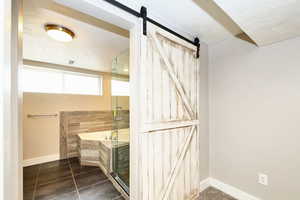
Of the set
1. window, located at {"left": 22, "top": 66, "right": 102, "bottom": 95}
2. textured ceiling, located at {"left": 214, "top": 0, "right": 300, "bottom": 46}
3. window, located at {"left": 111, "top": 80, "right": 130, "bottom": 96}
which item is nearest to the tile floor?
window, located at {"left": 111, "top": 80, "right": 130, "bottom": 96}

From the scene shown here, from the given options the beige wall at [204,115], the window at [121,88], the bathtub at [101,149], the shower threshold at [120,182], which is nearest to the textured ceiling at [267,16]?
the beige wall at [204,115]

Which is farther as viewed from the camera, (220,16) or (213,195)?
(213,195)

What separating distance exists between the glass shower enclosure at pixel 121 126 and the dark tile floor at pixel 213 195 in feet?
3.74

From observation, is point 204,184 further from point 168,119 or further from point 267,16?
point 267,16

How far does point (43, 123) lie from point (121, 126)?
6.81 feet

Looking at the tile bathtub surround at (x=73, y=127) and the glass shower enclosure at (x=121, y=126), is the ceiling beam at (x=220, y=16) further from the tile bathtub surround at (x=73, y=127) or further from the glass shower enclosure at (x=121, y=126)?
the tile bathtub surround at (x=73, y=127)

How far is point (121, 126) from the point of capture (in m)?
2.36

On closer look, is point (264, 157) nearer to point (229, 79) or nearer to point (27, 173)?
point (229, 79)

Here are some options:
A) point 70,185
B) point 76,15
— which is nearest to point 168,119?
point 76,15

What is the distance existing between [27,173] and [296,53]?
455 centimetres

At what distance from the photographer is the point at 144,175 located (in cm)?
125

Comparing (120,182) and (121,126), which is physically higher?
(121,126)

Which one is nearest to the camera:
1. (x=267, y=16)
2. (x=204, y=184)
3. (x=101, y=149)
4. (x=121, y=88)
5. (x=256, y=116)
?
(x=267, y=16)

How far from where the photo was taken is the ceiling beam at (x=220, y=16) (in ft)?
4.29
